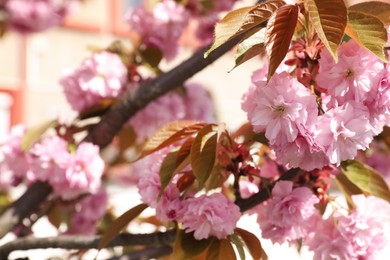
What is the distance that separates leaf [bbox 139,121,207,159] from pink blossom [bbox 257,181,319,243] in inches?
4.6

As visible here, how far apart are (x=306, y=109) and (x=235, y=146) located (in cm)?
17

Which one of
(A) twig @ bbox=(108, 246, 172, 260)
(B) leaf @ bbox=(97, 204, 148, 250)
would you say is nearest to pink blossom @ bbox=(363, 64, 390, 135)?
(B) leaf @ bbox=(97, 204, 148, 250)

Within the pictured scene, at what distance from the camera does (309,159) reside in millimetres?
707

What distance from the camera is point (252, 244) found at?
816 millimetres

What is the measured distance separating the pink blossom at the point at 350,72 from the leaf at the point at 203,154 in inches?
5.4

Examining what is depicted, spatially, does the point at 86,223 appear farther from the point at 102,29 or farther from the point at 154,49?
the point at 102,29

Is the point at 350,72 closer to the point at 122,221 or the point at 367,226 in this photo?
the point at 367,226

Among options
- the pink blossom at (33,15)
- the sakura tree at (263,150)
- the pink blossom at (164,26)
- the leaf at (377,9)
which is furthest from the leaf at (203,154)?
the pink blossom at (33,15)

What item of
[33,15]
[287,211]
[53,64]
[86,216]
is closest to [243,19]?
[287,211]

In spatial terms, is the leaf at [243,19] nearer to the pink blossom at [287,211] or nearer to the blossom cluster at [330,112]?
the blossom cluster at [330,112]

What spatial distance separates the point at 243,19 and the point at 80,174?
0.67m

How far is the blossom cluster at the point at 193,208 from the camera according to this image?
0.78 meters

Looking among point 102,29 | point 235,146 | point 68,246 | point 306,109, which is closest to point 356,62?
point 306,109

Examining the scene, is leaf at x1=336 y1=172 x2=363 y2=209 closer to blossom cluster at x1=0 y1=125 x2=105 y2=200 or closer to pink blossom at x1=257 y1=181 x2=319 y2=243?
pink blossom at x1=257 y1=181 x2=319 y2=243
